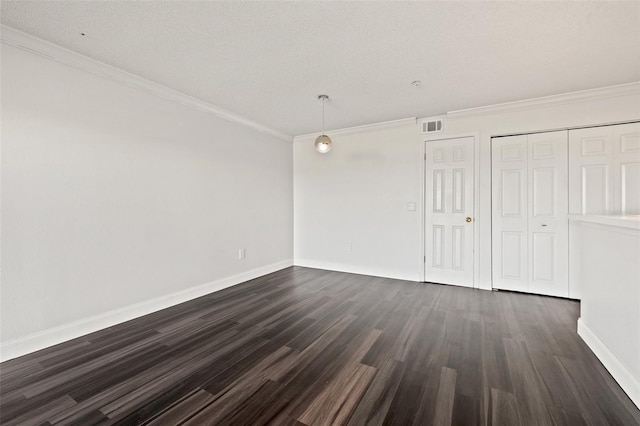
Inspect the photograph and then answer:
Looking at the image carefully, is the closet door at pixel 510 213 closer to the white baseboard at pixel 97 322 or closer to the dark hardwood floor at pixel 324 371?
the dark hardwood floor at pixel 324 371

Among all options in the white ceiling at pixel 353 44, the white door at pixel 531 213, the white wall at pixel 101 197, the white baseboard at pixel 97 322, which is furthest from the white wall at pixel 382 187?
the white baseboard at pixel 97 322

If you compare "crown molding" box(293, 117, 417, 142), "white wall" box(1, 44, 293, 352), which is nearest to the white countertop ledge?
"crown molding" box(293, 117, 417, 142)

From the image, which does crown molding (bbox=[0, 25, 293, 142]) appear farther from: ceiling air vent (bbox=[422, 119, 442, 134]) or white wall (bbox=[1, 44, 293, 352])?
ceiling air vent (bbox=[422, 119, 442, 134])

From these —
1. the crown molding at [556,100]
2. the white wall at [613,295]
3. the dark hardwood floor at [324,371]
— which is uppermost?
the crown molding at [556,100]

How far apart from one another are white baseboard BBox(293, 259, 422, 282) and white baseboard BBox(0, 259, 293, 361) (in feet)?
5.61

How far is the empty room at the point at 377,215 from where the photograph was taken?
183 cm

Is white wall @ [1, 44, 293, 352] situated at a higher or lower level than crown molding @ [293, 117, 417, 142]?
lower

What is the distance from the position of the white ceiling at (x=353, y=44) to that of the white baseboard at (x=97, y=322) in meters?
2.57

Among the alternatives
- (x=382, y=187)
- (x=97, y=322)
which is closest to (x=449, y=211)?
(x=382, y=187)

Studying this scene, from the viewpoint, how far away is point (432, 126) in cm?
428

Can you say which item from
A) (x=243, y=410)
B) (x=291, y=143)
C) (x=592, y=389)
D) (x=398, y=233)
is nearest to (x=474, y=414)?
(x=592, y=389)

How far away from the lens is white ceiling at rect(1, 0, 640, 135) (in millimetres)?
1981

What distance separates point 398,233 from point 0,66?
16.0ft

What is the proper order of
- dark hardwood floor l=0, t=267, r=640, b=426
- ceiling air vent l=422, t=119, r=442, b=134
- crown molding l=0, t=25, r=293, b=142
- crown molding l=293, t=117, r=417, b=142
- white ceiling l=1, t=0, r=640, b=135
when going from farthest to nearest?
crown molding l=293, t=117, r=417, b=142
ceiling air vent l=422, t=119, r=442, b=134
crown molding l=0, t=25, r=293, b=142
white ceiling l=1, t=0, r=640, b=135
dark hardwood floor l=0, t=267, r=640, b=426
